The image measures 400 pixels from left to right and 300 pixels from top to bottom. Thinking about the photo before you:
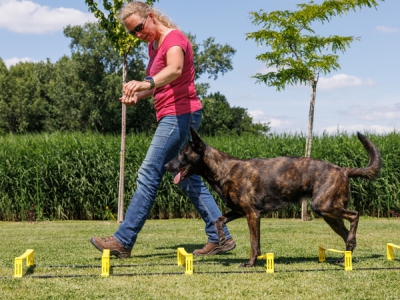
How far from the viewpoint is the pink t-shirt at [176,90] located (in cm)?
544

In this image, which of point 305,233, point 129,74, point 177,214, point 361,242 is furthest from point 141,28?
point 129,74

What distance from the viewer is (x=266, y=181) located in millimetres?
5191

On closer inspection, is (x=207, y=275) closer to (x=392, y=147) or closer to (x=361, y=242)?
(x=361, y=242)

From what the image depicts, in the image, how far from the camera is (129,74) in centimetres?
4681

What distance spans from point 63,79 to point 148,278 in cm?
4783

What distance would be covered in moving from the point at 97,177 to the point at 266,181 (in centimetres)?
1025

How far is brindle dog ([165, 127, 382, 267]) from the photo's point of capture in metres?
5.09

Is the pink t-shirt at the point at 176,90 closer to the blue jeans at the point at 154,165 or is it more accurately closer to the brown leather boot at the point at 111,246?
the blue jeans at the point at 154,165

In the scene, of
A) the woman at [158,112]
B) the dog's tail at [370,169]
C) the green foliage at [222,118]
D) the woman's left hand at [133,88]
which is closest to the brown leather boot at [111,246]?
the woman at [158,112]

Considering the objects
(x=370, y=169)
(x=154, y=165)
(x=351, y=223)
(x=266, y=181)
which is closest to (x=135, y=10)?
(x=154, y=165)

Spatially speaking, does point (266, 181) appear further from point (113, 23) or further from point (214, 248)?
point (113, 23)

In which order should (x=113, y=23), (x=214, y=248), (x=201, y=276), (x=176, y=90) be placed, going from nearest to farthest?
1. (x=201, y=276)
2. (x=176, y=90)
3. (x=214, y=248)
4. (x=113, y=23)

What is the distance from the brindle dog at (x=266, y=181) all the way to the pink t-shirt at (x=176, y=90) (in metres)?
0.50

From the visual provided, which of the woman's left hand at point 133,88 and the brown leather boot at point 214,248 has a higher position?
the woman's left hand at point 133,88
